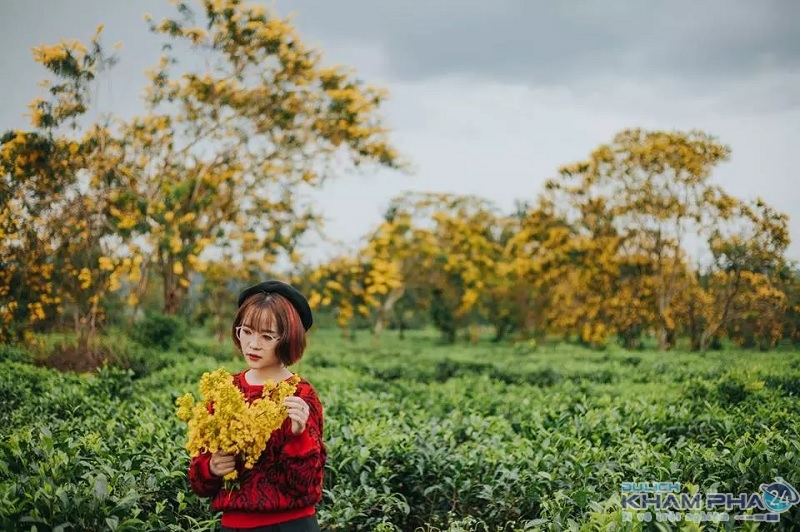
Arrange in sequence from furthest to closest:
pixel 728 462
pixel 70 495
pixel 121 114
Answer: pixel 121 114
pixel 728 462
pixel 70 495

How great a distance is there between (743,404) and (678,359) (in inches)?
234

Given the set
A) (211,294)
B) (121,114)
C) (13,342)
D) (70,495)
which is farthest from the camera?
(211,294)

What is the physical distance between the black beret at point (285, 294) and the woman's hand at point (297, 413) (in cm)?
38

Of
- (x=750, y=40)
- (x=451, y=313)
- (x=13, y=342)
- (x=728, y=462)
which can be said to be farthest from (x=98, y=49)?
(x=451, y=313)

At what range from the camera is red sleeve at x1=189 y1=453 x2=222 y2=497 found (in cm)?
205

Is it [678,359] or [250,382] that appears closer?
[250,382]

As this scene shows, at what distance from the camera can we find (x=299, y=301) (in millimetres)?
2332

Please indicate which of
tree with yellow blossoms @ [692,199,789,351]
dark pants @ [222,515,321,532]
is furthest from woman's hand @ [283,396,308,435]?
tree with yellow blossoms @ [692,199,789,351]

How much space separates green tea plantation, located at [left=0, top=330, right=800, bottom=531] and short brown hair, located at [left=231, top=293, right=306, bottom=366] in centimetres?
89

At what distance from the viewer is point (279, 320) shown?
88.7 inches

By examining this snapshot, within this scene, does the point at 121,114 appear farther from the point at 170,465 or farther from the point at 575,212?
the point at 575,212

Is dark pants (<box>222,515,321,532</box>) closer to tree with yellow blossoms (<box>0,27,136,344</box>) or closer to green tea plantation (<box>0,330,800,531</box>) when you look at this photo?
green tea plantation (<box>0,330,800,531</box>)

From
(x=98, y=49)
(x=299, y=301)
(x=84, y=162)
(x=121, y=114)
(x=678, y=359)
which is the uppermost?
(x=98, y=49)

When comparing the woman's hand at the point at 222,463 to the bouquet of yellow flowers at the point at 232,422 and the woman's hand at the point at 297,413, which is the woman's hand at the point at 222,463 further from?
the woman's hand at the point at 297,413
